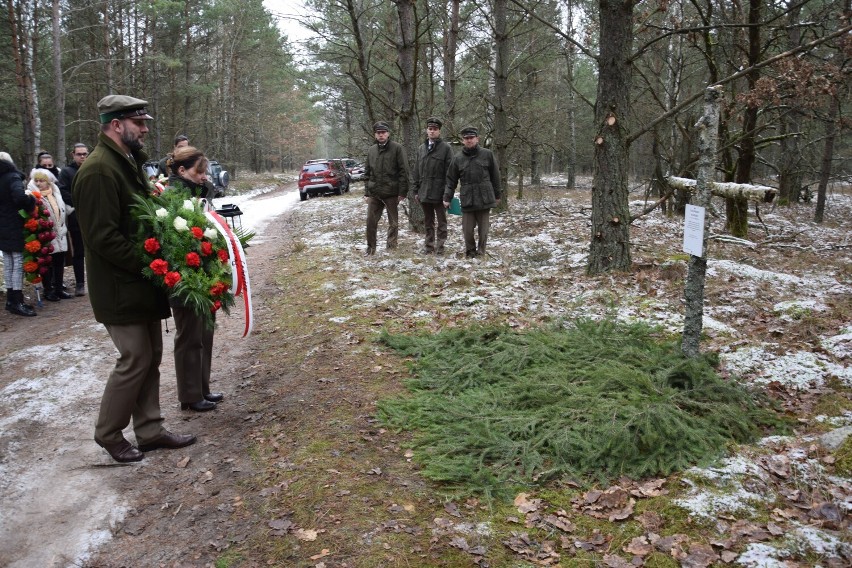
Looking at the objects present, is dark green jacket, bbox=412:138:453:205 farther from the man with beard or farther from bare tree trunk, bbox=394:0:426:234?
the man with beard

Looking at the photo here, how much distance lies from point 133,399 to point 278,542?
172 cm

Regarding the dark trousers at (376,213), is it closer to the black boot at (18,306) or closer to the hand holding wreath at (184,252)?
the black boot at (18,306)

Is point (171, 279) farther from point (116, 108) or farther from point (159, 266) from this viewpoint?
point (116, 108)

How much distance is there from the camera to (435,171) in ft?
35.3

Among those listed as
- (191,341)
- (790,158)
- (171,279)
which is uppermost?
(790,158)

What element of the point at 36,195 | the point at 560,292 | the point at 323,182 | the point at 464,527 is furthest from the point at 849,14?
the point at 323,182

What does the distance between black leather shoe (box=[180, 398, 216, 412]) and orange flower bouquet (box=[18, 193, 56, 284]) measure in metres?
5.02

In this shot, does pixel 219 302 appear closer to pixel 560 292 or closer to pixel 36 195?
pixel 560 292

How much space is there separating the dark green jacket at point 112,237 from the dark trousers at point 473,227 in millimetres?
6614

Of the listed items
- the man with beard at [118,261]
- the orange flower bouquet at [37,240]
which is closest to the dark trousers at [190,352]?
the man with beard at [118,261]

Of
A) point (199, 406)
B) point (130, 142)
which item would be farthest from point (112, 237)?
point (199, 406)

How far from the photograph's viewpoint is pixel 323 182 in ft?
96.0

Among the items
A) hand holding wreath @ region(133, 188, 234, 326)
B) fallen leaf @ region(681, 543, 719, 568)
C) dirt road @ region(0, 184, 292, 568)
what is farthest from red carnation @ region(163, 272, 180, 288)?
fallen leaf @ region(681, 543, 719, 568)

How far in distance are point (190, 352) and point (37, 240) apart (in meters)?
5.24
